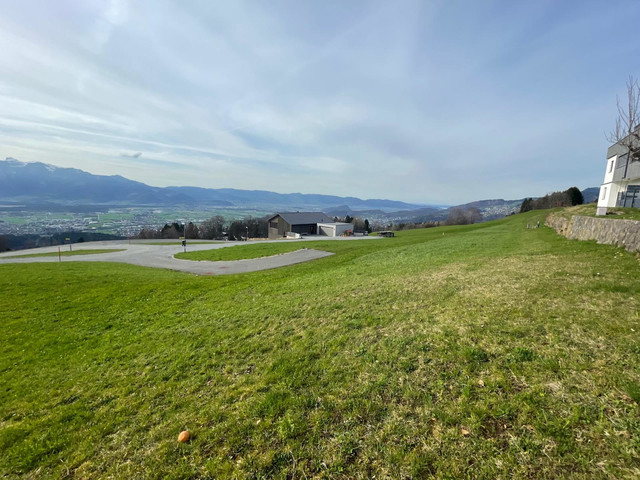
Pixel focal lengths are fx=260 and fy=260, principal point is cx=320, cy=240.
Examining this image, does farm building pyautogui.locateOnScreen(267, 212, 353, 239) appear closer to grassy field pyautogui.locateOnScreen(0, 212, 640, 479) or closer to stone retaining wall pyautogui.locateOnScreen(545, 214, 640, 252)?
stone retaining wall pyautogui.locateOnScreen(545, 214, 640, 252)

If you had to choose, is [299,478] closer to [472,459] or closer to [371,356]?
[472,459]

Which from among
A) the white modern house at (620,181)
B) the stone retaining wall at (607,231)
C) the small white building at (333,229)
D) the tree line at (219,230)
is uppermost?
the white modern house at (620,181)

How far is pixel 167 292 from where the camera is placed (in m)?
13.5

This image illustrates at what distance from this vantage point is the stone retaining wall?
11.3 meters

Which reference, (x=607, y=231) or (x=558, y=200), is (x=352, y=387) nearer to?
(x=607, y=231)

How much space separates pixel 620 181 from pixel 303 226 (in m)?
54.3

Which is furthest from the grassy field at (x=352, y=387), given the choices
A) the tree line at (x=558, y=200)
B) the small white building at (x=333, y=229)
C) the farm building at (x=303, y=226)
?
the tree line at (x=558, y=200)

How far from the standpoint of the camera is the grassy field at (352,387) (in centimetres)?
326

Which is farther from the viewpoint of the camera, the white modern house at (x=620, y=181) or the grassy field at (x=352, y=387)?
the white modern house at (x=620, y=181)

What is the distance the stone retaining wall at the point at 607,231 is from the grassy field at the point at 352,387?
279cm

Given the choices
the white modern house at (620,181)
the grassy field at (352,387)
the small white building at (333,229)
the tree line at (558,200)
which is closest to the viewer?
the grassy field at (352,387)

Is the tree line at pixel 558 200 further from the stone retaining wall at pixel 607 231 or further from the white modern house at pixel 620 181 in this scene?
the stone retaining wall at pixel 607 231

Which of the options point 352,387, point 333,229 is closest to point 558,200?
point 333,229

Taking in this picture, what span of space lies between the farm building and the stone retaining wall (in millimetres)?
50480
